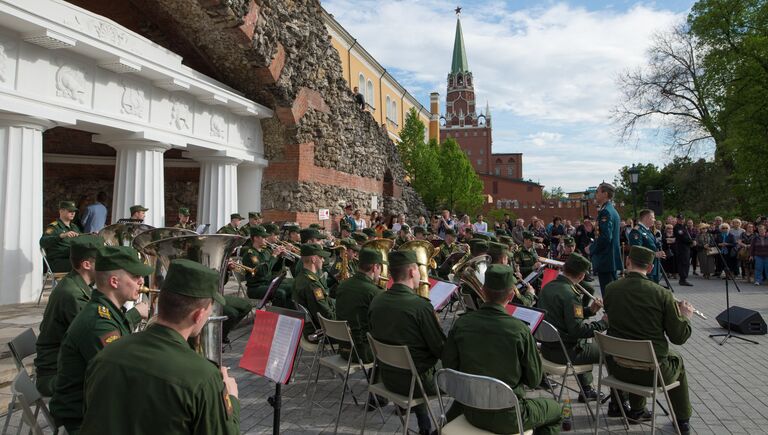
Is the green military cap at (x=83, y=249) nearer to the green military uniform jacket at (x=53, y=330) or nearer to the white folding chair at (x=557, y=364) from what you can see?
the green military uniform jacket at (x=53, y=330)

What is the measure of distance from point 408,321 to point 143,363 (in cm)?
262

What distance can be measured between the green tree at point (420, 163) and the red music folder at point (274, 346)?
130 ft

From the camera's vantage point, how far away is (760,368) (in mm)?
6406

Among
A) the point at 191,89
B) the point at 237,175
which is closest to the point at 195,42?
the point at 191,89

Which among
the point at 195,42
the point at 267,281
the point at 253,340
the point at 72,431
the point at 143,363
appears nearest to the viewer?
the point at 143,363

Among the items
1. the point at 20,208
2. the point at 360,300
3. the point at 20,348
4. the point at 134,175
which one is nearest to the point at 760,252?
the point at 360,300

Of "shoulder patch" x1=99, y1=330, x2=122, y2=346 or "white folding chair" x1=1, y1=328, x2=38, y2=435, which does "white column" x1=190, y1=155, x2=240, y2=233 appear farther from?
"shoulder patch" x1=99, y1=330, x2=122, y2=346

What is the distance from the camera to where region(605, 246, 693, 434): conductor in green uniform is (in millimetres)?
4379

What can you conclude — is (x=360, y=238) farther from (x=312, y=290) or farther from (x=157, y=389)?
(x=157, y=389)

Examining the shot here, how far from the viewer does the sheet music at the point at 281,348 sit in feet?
11.7

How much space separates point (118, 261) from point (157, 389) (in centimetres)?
185

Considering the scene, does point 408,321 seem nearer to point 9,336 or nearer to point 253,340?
point 253,340

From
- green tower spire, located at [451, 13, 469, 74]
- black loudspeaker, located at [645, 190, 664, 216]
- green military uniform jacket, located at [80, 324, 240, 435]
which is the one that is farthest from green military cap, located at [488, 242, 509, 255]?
green tower spire, located at [451, 13, 469, 74]

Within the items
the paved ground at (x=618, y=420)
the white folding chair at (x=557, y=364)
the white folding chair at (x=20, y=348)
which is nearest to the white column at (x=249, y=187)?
the paved ground at (x=618, y=420)
